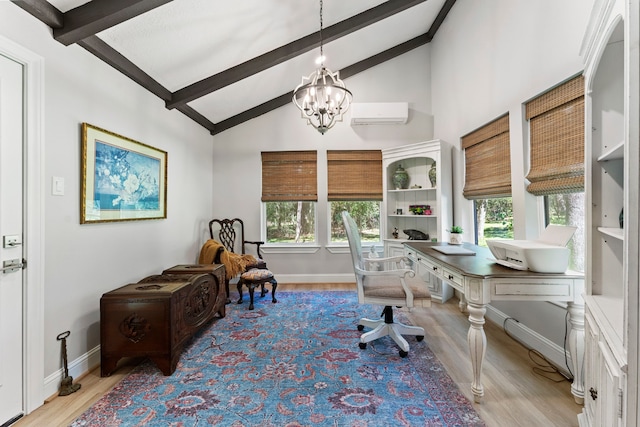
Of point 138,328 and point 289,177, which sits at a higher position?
point 289,177

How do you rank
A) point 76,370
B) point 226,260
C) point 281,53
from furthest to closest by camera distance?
point 226,260 < point 281,53 < point 76,370

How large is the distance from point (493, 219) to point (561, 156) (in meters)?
1.07

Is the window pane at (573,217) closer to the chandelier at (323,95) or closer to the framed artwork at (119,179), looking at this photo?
the chandelier at (323,95)

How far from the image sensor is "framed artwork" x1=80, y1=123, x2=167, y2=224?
6.65 feet

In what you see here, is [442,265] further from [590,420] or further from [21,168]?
[21,168]

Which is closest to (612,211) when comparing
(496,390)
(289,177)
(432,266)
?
(432,266)

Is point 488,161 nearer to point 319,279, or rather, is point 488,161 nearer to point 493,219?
point 493,219

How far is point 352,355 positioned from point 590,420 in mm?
1361

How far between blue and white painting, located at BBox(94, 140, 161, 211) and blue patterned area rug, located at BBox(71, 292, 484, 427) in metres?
1.34

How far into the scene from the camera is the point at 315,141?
14.3ft

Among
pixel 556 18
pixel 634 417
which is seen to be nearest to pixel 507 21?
pixel 556 18

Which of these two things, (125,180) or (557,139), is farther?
(125,180)

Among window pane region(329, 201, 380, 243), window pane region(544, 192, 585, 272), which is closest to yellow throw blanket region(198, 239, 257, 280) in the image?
window pane region(329, 201, 380, 243)

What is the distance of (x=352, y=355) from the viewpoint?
2.18m
